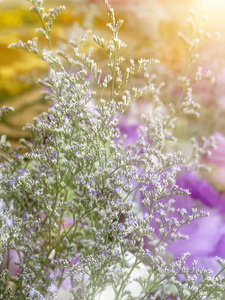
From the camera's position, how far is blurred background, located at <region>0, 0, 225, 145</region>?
0.90 meters

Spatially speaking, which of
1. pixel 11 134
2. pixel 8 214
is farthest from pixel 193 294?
pixel 11 134

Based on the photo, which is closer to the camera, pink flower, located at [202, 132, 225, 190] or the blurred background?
pink flower, located at [202, 132, 225, 190]

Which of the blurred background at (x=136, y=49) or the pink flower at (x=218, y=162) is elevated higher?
the blurred background at (x=136, y=49)

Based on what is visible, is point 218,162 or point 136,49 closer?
point 218,162

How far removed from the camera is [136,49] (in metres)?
1.26

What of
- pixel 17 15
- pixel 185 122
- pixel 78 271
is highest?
pixel 17 15

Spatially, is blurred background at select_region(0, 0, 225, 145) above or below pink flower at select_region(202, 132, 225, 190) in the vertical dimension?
above

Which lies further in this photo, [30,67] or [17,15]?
[17,15]

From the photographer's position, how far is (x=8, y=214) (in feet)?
1.06

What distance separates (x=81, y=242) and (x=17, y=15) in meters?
1.40

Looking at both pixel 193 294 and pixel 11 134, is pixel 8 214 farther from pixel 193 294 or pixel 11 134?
pixel 11 134

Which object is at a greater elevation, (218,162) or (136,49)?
(136,49)

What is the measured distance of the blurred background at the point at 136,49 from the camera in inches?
35.2

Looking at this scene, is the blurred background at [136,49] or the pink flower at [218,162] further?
the blurred background at [136,49]
